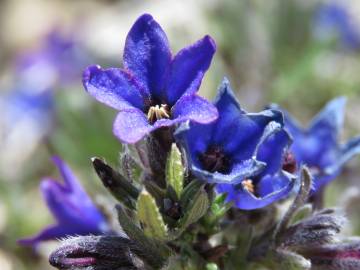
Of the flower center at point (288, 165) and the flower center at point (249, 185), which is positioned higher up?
the flower center at point (288, 165)

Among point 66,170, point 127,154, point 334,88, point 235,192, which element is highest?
point 334,88

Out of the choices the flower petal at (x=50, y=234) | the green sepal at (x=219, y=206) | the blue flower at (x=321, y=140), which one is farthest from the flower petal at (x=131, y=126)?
the blue flower at (x=321, y=140)

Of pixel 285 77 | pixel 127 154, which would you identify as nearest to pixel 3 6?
pixel 285 77

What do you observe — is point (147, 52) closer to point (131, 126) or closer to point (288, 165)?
point (131, 126)

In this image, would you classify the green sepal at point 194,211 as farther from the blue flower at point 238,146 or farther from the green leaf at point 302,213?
the green leaf at point 302,213

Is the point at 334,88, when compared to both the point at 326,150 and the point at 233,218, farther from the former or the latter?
the point at 233,218

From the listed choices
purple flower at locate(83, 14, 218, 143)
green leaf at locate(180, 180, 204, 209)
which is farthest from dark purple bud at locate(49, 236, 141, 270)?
purple flower at locate(83, 14, 218, 143)
